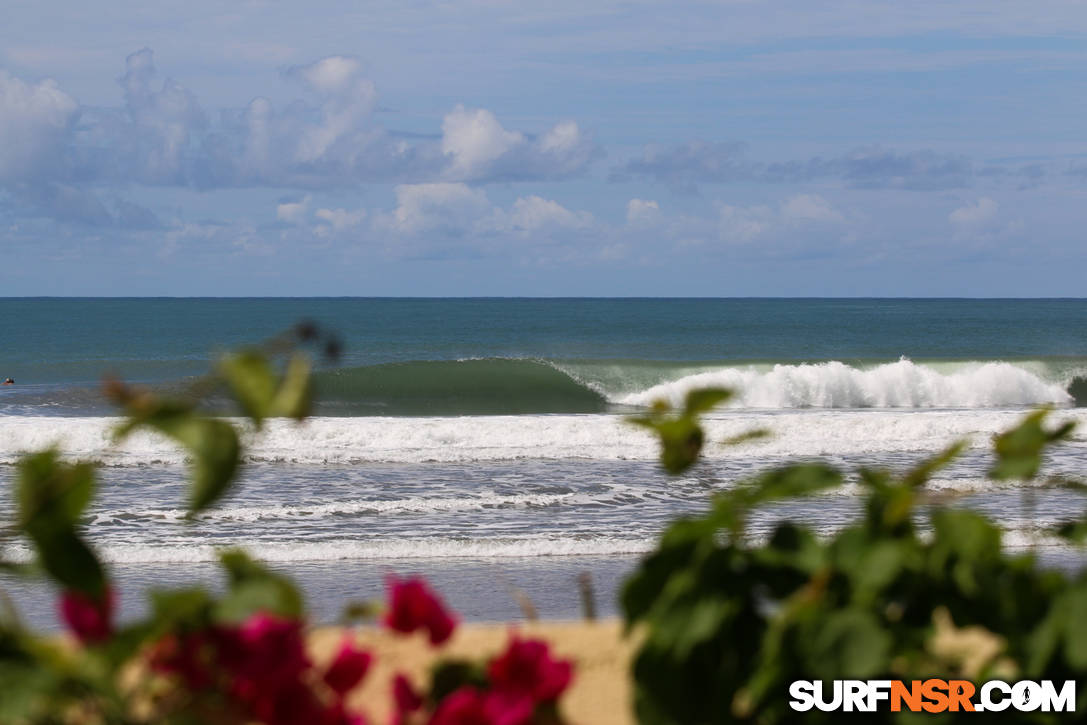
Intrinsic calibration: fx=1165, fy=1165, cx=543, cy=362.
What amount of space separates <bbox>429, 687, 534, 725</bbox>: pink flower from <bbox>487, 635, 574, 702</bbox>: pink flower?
0.8 inches

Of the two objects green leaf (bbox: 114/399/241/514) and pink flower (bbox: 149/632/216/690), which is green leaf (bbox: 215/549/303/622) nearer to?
pink flower (bbox: 149/632/216/690)

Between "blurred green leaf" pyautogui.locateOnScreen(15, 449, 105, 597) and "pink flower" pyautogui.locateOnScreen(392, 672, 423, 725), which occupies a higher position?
"blurred green leaf" pyautogui.locateOnScreen(15, 449, 105, 597)

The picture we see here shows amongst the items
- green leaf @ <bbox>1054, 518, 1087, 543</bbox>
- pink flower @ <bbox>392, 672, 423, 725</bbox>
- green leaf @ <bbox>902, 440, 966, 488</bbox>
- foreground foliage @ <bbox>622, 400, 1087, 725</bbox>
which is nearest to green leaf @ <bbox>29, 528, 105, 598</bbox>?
pink flower @ <bbox>392, 672, 423, 725</bbox>

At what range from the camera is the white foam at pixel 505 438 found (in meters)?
12.1

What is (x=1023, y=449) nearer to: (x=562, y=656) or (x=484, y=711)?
(x=484, y=711)

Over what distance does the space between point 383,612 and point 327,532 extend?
23.2 feet

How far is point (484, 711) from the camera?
1.22m

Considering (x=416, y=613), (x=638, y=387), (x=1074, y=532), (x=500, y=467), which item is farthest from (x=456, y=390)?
(x=416, y=613)

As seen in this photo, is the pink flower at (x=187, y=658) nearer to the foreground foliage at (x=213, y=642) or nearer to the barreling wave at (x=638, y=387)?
the foreground foliage at (x=213, y=642)

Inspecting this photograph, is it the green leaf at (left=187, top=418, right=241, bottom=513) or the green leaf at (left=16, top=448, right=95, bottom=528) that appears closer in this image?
the green leaf at (left=187, top=418, right=241, bottom=513)

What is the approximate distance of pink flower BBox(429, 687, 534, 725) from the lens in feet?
3.97

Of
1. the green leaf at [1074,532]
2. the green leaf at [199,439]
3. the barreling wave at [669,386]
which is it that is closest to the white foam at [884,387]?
the barreling wave at [669,386]

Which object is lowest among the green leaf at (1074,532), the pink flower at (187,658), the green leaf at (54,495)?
the pink flower at (187,658)

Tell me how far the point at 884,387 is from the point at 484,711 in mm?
23483
